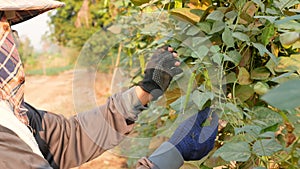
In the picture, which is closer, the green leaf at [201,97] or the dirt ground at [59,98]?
the green leaf at [201,97]

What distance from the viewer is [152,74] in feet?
4.77

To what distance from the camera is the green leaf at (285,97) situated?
1.24 feet

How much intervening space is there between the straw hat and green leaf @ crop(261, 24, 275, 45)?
64cm

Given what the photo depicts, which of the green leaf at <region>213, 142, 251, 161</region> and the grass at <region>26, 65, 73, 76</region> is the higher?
the green leaf at <region>213, 142, 251, 161</region>

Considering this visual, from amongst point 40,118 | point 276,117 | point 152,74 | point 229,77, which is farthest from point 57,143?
point 276,117

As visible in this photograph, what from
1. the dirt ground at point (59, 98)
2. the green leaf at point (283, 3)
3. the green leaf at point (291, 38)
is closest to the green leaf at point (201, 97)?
the green leaf at point (283, 3)

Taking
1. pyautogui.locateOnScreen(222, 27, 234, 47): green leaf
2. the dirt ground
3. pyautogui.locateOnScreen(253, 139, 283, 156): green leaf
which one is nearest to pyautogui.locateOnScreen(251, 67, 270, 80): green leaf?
pyautogui.locateOnScreen(222, 27, 234, 47): green leaf

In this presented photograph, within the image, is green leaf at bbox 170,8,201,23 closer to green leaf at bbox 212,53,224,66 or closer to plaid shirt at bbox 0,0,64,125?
green leaf at bbox 212,53,224,66

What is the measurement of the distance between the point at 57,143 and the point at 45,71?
1021 centimetres

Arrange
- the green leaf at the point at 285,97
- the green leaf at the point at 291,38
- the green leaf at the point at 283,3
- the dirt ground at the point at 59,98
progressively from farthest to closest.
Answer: the dirt ground at the point at 59,98 < the green leaf at the point at 283,3 < the green leaf at the point at 291,38 < the green leaf at the point at 285,97

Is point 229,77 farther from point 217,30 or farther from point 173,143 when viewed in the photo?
point 173,143

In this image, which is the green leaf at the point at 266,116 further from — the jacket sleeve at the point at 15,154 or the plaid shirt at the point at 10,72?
the plaid shirt at the point at 10,72

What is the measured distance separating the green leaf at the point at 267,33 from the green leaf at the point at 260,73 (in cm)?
9

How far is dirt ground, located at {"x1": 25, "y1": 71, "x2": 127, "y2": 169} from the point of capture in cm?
398
